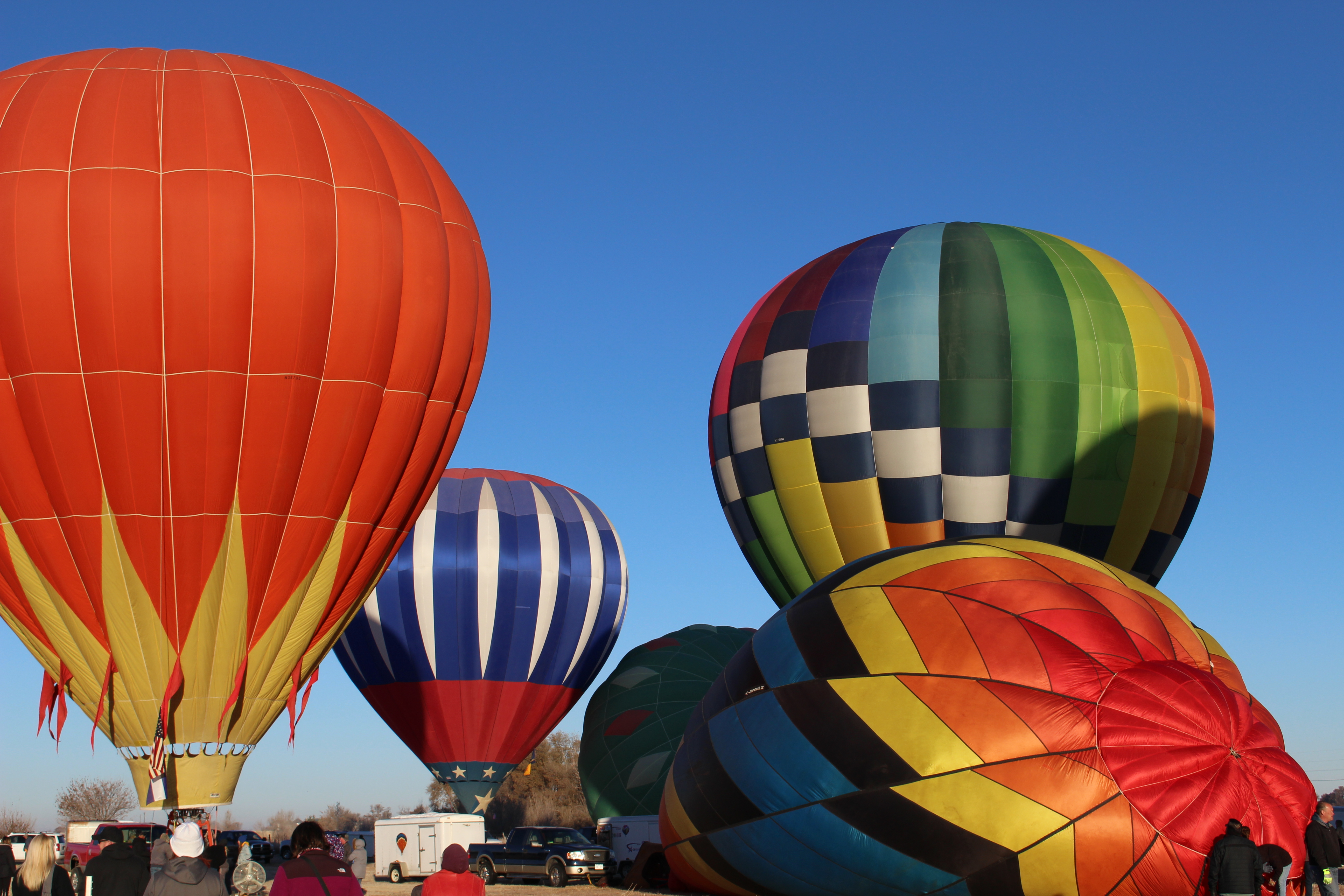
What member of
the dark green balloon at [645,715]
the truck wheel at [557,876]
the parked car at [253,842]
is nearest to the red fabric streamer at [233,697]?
the truck wheel at [557,876]

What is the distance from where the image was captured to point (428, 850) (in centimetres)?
1709

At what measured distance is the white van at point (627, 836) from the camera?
50.8 ft

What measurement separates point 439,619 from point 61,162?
10246 millimetres

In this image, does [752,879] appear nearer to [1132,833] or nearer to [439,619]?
[1132,833]

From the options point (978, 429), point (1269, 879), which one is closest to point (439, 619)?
point (978, 429)

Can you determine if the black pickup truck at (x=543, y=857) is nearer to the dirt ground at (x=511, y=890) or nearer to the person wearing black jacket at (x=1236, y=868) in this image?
the dirt ground at (x=511, y=890)

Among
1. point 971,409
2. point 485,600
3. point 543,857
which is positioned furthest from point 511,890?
point 971,409

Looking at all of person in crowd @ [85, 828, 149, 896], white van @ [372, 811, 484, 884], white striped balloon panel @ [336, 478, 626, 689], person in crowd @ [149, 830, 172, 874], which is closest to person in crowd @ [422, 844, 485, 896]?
person in crowd @ [85, 828, 149, 896]

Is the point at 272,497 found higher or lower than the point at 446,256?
lower

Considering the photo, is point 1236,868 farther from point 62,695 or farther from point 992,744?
point 62,695

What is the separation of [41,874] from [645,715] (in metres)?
12.5

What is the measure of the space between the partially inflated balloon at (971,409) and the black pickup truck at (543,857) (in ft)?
13.8

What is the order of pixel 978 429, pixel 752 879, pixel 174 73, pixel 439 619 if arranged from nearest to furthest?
pixel 752 879, pixel 174 73, pixel 978 429, pixel 439 619

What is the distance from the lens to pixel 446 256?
1272 cm
